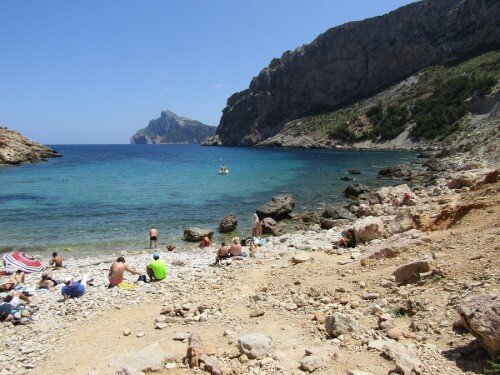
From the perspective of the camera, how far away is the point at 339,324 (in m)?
9.53

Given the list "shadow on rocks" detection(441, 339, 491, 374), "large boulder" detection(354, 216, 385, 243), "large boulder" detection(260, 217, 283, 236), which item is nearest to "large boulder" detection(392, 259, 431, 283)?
"shadow on rocks" detection(441, 339, 491, 374)

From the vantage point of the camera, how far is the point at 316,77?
176 meters

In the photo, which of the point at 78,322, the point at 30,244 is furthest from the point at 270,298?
the point at 30,244

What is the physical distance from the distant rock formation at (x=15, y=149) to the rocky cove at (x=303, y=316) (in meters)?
84.4

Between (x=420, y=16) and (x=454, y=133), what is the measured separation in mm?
78979

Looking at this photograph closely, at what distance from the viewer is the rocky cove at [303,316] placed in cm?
835

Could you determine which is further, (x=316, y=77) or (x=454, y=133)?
(x=316, y=77)

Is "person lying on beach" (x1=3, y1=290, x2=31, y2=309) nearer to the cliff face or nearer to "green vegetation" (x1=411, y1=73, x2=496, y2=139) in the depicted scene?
"green vegetation" (x1=411, y1=73, x2=496, y2=139)

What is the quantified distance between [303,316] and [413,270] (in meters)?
3.45

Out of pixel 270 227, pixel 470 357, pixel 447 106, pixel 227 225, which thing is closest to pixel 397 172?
pixel 270 227

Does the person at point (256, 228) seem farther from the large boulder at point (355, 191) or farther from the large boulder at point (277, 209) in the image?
the large boulder at point (355, 191)

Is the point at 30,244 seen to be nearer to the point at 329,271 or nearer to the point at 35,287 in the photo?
the point at 35,287

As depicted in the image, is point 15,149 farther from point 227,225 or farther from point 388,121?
→ point 388,121

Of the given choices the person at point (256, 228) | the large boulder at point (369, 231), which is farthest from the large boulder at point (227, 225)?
the large boulder at point (369, 231)
